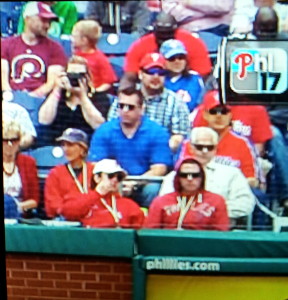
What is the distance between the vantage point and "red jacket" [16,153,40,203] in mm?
3814

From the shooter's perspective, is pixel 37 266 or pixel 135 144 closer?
pixel 135 144

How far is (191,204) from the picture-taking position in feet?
12.3

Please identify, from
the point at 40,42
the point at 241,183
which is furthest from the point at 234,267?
the point at 40,42

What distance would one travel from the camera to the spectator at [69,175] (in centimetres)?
377

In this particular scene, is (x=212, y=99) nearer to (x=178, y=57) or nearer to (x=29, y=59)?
(x=178, y=57)

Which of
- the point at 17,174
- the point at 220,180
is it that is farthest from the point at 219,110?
the point at 17,174

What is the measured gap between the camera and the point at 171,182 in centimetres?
374

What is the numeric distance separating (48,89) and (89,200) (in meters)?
0.75

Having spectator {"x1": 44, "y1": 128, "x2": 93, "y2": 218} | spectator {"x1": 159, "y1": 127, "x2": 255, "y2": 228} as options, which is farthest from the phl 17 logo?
spectator {"x1": 44, "y1": 128, "x2": 93, "y2": 218}

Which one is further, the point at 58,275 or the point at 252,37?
the point at 58,275

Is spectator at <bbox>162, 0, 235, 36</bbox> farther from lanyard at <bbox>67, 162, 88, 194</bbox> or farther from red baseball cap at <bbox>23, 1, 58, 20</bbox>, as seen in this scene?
lanyard at <bbox>67, 162, 88, 194</bbox>

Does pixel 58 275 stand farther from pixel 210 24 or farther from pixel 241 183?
pixel 210 24

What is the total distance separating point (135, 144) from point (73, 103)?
0.47 metres

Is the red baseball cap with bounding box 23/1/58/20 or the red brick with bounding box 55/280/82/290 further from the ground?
the red baseball cap with bounding box 23/1/58/20
